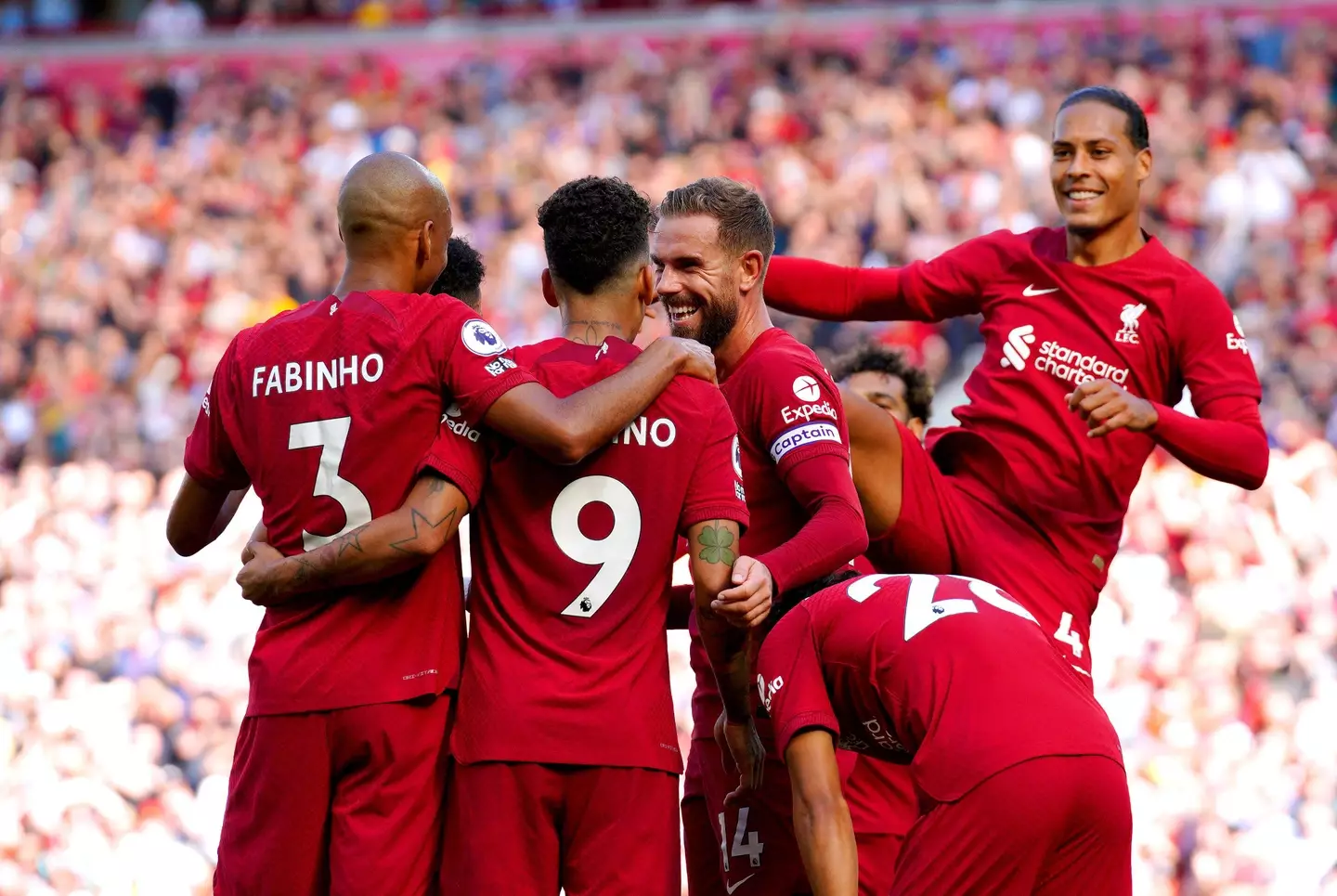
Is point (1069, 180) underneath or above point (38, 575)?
above

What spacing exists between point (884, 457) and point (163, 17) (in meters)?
20.0

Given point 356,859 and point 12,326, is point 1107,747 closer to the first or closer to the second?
point 356,859

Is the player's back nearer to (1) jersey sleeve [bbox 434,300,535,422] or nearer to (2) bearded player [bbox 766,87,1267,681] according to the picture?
(1) jersey sleeve [bbox 434,300,535,422]

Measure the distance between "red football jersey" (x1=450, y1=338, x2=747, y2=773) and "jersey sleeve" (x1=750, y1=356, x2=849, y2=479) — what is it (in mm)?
304

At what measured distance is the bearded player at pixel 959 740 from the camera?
3.93m

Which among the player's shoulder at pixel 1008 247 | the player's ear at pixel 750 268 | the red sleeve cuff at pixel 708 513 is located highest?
the player's shoulder at pixel 1008 247

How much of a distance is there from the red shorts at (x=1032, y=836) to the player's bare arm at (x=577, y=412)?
1154 millimetres

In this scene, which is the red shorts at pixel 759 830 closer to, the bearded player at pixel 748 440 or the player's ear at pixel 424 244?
the bearded player at pixel 748 440

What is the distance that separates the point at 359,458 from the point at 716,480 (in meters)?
0.85

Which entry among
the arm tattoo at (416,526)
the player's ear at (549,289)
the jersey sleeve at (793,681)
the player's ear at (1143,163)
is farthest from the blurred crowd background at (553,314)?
the arm tattoo at (416,526)

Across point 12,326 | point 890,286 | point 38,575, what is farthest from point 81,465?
point 890,286

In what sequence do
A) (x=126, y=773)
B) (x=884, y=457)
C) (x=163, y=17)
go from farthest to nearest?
1. (x=163, y=17)
2. (x=126, y=773)
3. (x=884, y=457)

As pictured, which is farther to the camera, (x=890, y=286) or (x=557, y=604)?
(x=890, y=286)

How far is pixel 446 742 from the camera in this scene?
421 centimetres
